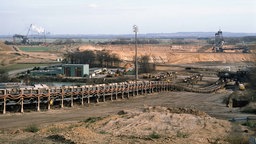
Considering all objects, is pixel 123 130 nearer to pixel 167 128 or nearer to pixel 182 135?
pixel 167 128

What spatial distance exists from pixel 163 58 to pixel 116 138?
130 meters

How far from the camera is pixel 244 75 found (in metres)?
74.3

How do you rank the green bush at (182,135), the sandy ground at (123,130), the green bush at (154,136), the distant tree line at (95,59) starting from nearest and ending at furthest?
the sandy ground at (123,130), the green bush at (154,136), the green bush at (182,135), the distant tree line at (95,59)

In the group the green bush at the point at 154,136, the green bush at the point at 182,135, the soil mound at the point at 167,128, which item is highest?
the green bush at the point at 154,136

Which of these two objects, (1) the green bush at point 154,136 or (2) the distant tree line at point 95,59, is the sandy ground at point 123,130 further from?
(2) the distant tree line at point 95,59

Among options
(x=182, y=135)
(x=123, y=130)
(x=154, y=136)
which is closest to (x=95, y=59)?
(x=123, y=130)

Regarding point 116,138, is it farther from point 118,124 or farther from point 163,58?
point 163,58

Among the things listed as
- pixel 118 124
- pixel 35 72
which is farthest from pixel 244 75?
pixel 118 124

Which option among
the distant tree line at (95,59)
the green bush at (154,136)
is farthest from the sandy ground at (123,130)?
the distant tree line at (95,59)

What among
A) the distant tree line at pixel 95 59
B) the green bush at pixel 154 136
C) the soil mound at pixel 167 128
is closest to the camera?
the green bush at pixel 154 136

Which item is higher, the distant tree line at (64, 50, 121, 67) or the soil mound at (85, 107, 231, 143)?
the soil mound at (85, 107, 231, 143)

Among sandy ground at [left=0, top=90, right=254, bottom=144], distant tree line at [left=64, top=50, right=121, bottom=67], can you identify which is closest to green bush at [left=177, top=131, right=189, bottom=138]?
sandy ground at [left=0, top=90, right=254, bottom=144]

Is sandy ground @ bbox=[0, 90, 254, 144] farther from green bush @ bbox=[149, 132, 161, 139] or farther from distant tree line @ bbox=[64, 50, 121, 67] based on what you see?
distant tree line @ bbox=[64, 50, 121, 67]

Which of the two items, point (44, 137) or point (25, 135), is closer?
point (44, 137)
